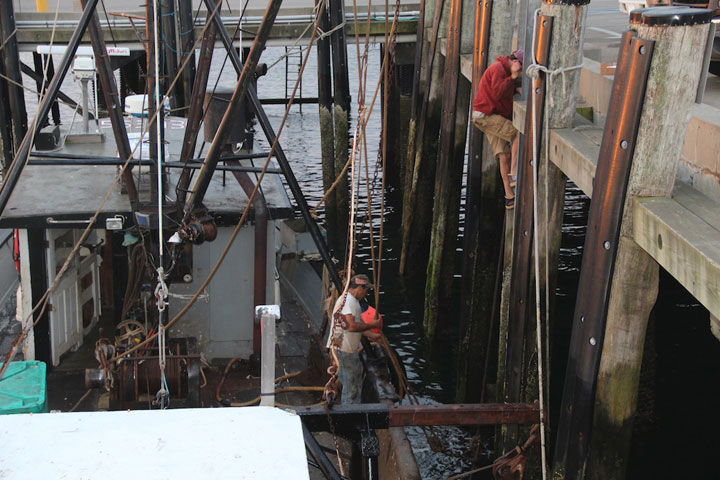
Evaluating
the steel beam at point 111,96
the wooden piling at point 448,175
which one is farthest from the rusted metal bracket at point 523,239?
the wooden piling at point 448,175

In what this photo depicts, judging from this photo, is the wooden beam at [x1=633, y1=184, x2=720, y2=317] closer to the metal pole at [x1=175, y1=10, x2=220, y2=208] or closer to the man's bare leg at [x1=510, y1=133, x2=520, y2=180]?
the man's bare leg at [x1=510, y1=133, x2=520, y2=180]

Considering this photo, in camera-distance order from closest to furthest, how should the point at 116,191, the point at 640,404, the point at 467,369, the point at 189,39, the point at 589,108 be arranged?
the point at 640,404 → the point at 589,108 → the point at 116,191 → the point at 189,39 → the point at 467,369

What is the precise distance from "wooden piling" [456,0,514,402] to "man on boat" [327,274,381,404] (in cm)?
222

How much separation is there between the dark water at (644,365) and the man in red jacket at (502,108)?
4.07 ft

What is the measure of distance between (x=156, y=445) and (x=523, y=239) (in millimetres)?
4213

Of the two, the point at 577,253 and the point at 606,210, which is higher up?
the point at 606,210

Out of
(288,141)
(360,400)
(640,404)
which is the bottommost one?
(288,141)

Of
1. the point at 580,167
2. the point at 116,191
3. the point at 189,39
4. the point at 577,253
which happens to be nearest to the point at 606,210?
the point at 580,167

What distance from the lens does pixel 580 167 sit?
239 inches

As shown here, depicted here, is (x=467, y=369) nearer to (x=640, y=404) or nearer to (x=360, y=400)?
(x=360, y=400)

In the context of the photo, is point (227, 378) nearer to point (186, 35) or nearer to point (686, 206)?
point (186, 35)

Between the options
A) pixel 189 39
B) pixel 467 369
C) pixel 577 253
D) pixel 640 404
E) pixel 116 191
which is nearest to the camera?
pixel 640 404

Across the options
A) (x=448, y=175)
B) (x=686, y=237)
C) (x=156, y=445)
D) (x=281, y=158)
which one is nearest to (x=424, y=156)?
(x=448, y=175)

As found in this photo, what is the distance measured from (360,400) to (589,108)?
3439 mm
